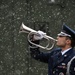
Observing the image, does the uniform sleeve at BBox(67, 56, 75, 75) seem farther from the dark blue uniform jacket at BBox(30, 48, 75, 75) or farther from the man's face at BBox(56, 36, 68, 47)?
the man's face at BBox(56, 36, 68, 47)

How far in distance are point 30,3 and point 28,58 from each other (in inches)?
42.3

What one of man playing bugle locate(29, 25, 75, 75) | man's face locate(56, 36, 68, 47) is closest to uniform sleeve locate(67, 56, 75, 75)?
man playing bugle locate(29, 25, 75, 75)

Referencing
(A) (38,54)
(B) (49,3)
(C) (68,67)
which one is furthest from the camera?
(B) (49,3)

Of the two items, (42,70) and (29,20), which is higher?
(29,20)

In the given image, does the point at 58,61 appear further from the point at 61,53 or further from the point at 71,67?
the point at 71,67

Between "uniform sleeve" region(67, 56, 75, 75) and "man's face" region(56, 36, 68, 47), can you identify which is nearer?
"uniform sleeve" region(67, 56, 75, 75)

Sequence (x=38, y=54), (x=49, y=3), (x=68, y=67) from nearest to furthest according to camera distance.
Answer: (x=68, y=67)
(x=38, y=54)
(x=49, y=3)

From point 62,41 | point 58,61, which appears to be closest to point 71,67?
point 58,61

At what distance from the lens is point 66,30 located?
4906 millimetres

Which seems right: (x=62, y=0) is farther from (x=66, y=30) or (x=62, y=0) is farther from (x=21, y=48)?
(x=66, y=30)

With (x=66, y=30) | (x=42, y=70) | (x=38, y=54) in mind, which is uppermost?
(x=66, y=30)

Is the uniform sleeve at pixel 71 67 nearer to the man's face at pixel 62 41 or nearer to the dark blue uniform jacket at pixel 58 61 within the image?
the dark blue uniform jacket at pixel 58 61

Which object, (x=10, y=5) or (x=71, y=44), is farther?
(x=10, y=5)

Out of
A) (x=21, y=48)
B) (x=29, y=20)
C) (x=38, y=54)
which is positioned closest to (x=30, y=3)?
(x=29, y=20)
